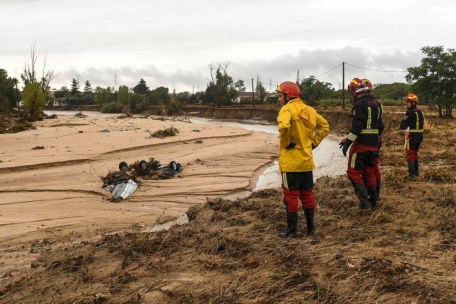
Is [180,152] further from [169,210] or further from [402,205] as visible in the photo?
[402,205]

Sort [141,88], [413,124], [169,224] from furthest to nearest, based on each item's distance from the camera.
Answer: [141,88], [413,124], [169,224]

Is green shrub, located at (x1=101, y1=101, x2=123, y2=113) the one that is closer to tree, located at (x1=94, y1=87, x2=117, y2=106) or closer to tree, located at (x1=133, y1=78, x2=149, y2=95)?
tree, located at (x1=94, y1=87, x2=117, y2=106)

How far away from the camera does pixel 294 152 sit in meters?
5.34

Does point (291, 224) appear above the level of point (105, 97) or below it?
below

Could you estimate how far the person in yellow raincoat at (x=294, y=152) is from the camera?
17.4 feet

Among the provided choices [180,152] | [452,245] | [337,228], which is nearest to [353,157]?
[337,228]

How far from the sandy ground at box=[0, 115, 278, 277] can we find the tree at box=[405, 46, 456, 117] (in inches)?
526

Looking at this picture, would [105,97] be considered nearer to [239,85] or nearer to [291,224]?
[239,85]

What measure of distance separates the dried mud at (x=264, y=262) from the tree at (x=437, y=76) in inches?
905

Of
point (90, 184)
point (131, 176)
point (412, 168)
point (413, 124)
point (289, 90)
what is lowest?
point (90, 184)

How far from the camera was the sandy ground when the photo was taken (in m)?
7.11

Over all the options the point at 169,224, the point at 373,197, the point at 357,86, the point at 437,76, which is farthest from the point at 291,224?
the point at 437,76

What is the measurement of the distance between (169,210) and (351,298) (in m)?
5.36

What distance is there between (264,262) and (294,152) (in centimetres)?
149
